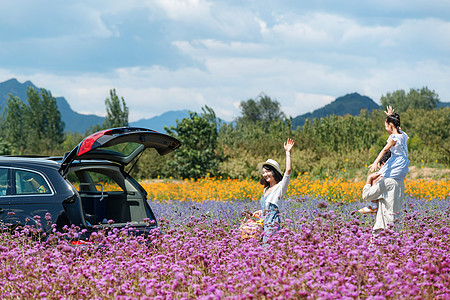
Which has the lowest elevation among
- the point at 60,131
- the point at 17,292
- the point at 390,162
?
the point at 17,292

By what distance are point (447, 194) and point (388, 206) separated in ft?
22.3

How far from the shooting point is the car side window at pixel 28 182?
5.84 meters

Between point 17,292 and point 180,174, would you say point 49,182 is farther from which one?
point 180,174

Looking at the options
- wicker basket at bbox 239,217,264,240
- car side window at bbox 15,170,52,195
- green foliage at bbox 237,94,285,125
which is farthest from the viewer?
green foliage at bbox 237,94,285,125

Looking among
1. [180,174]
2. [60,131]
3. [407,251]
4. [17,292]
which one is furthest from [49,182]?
[60,131]

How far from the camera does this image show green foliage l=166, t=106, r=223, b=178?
2094 centimetres

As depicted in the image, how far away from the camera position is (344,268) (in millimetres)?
3867

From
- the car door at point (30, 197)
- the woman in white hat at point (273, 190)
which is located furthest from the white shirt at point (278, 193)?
the car door at point (30, 197)

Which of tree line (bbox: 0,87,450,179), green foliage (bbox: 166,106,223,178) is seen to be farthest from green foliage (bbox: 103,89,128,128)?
green foliage (bbox: 166,106,223,178)

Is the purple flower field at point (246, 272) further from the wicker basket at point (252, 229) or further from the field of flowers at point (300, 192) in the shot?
the field of flowers at point (300, 192)

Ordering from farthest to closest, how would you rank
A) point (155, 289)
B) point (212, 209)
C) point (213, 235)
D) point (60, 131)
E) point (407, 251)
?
1. point (60, 131)
2. point (212, 209)
3. point (213, 235)
4. point (407, 251)
5. point (155, 289)

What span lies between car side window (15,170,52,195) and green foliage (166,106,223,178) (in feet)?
48.0

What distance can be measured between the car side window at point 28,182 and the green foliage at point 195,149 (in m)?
14.6

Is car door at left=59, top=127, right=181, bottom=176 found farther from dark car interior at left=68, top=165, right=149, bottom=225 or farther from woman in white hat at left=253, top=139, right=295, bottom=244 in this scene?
woman in white hat at left=253, top=139, right=295, bottom=244
